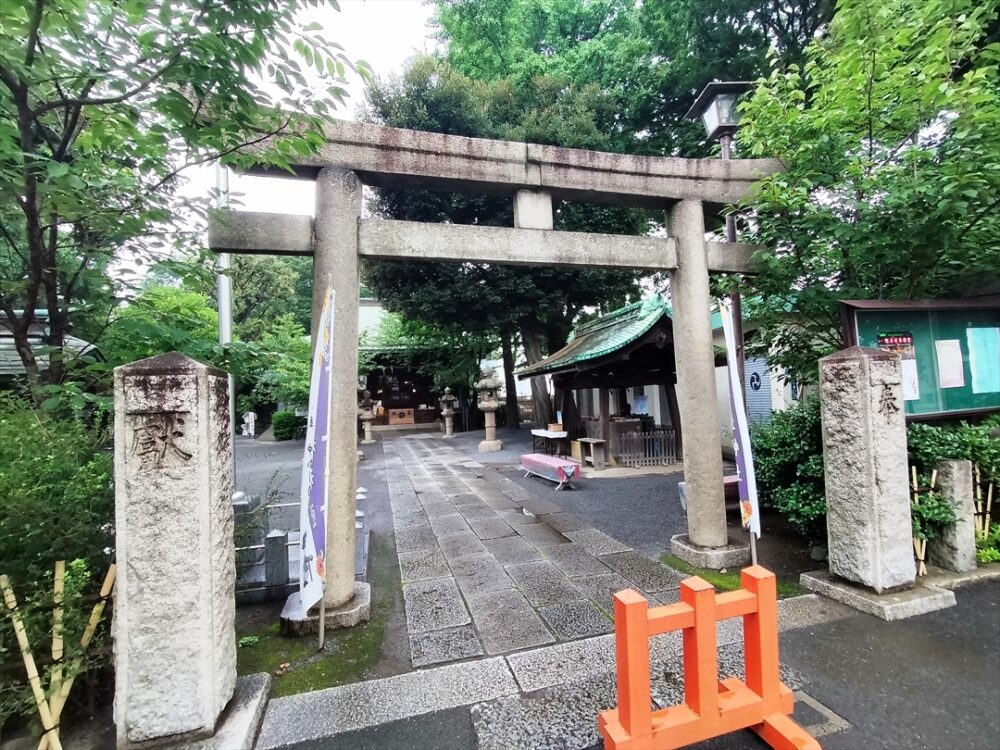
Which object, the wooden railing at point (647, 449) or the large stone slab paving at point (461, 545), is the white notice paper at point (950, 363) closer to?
the large stone slab paving at point (461, 545)

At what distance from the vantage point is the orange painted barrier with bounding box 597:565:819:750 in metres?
2.15

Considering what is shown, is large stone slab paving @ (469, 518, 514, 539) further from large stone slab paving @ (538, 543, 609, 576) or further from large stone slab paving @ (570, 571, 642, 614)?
large stone slab paving @ (570, 571, 642, 614)

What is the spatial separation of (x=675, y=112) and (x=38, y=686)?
16.0 meters

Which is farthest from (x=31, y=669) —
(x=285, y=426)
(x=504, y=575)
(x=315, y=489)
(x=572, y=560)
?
(x=285, y=426)

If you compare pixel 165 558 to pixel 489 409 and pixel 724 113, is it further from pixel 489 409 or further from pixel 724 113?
pixel 489 409

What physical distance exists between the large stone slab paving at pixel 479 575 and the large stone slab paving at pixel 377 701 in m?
1.28

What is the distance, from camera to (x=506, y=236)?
422cm

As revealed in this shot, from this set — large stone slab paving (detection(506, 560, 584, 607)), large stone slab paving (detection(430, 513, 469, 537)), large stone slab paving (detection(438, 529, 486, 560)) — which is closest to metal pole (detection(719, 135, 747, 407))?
large stone slab paving (detection(506, 560, 584, 607))

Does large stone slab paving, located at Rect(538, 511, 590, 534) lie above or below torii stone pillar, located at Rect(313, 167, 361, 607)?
below

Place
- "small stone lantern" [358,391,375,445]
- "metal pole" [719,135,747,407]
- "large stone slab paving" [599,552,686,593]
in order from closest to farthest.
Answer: "large stone slab paving" [599,552,686,593], "metal pole" [719,135,747,407], "small stone lantern" [358,391,375,445]

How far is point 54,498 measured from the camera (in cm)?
266

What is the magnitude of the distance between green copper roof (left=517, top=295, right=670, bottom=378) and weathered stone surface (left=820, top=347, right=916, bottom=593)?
609 centimetres

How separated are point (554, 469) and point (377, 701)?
270 inches

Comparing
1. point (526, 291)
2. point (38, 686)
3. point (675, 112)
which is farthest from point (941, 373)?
point (526, 291)
